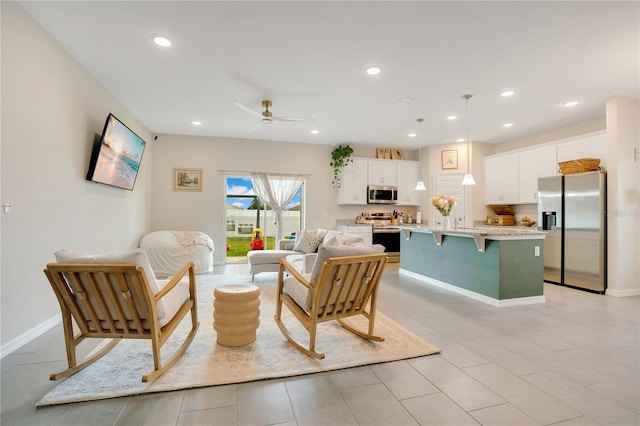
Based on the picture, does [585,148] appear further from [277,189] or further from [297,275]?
[277,189]

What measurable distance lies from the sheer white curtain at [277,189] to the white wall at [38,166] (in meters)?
3.16

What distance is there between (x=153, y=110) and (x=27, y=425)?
14.2ft

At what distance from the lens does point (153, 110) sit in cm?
481

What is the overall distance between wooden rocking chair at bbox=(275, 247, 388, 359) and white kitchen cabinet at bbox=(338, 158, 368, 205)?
4.41m

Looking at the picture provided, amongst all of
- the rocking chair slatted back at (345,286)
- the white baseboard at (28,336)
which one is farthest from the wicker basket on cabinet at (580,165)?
the white baseboard at (28,336)

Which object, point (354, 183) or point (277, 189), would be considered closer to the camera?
point (277, 189)

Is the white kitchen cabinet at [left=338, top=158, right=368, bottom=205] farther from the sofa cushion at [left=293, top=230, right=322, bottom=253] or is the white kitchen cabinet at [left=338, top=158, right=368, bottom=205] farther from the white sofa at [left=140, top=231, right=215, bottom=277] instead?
the white sofa at [left=140, top=231, right=215, bottom=277]

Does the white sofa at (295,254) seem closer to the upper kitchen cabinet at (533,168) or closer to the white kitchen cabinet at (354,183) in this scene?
the white kitchen cabinet at (354,183)

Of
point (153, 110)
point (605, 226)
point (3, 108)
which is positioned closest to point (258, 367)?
point (3, 108)

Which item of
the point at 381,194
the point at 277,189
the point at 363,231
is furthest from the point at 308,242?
the point at 381,194

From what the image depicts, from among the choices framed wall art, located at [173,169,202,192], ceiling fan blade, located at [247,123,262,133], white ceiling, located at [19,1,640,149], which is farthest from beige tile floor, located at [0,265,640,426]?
ceiling fan blade, located at [247,123,262,133]

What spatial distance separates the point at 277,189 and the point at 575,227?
208 inches

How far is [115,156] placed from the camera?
13.3 ft

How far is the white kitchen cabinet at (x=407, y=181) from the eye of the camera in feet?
24.0
